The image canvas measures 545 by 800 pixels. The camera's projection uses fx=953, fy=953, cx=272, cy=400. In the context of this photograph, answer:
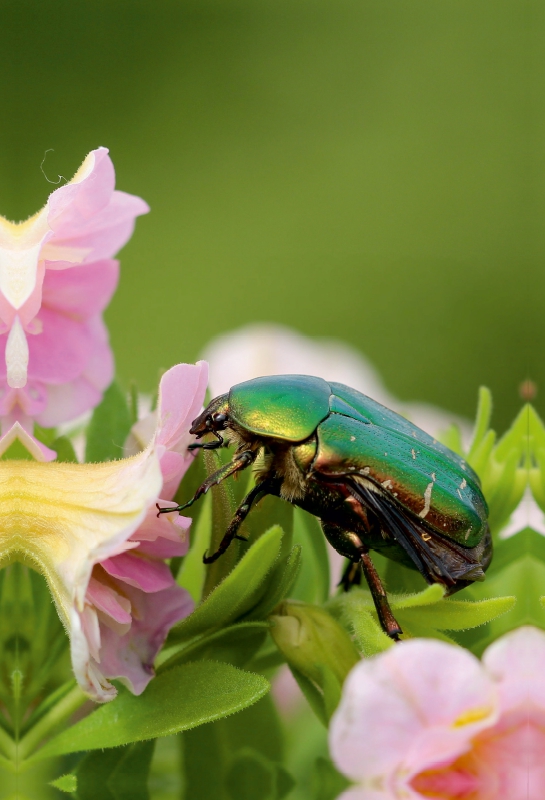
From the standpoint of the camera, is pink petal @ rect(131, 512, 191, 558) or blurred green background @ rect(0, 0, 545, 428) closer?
pink petal @ rect(131, 512, 191, 558)

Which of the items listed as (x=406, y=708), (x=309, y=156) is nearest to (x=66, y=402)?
(x=406, y=708)

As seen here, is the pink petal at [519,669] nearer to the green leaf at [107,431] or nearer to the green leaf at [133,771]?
the green leaf at [133,771]

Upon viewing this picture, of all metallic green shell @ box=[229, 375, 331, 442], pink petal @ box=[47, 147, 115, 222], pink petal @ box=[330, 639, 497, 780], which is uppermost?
pink petal @ box=[47, 147, 115, 222]

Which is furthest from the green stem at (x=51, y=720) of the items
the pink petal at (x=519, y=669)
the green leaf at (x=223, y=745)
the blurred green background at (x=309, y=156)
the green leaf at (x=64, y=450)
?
the blurred green background at (x=309, y=156)

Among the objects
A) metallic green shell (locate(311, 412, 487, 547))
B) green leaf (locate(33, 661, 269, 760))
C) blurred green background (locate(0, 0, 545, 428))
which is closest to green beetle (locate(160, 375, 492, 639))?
metallic green shell (locate(311, 412, 487, 547))

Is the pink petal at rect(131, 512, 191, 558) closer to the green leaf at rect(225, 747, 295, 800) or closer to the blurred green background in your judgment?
the green leaf at rect(225, 747, 295, 800)

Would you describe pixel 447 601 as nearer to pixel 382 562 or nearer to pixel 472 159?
pixel 382 562

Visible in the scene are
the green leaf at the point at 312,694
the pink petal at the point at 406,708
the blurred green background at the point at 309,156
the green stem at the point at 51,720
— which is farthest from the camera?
the blurred green background at the point at 309,156
